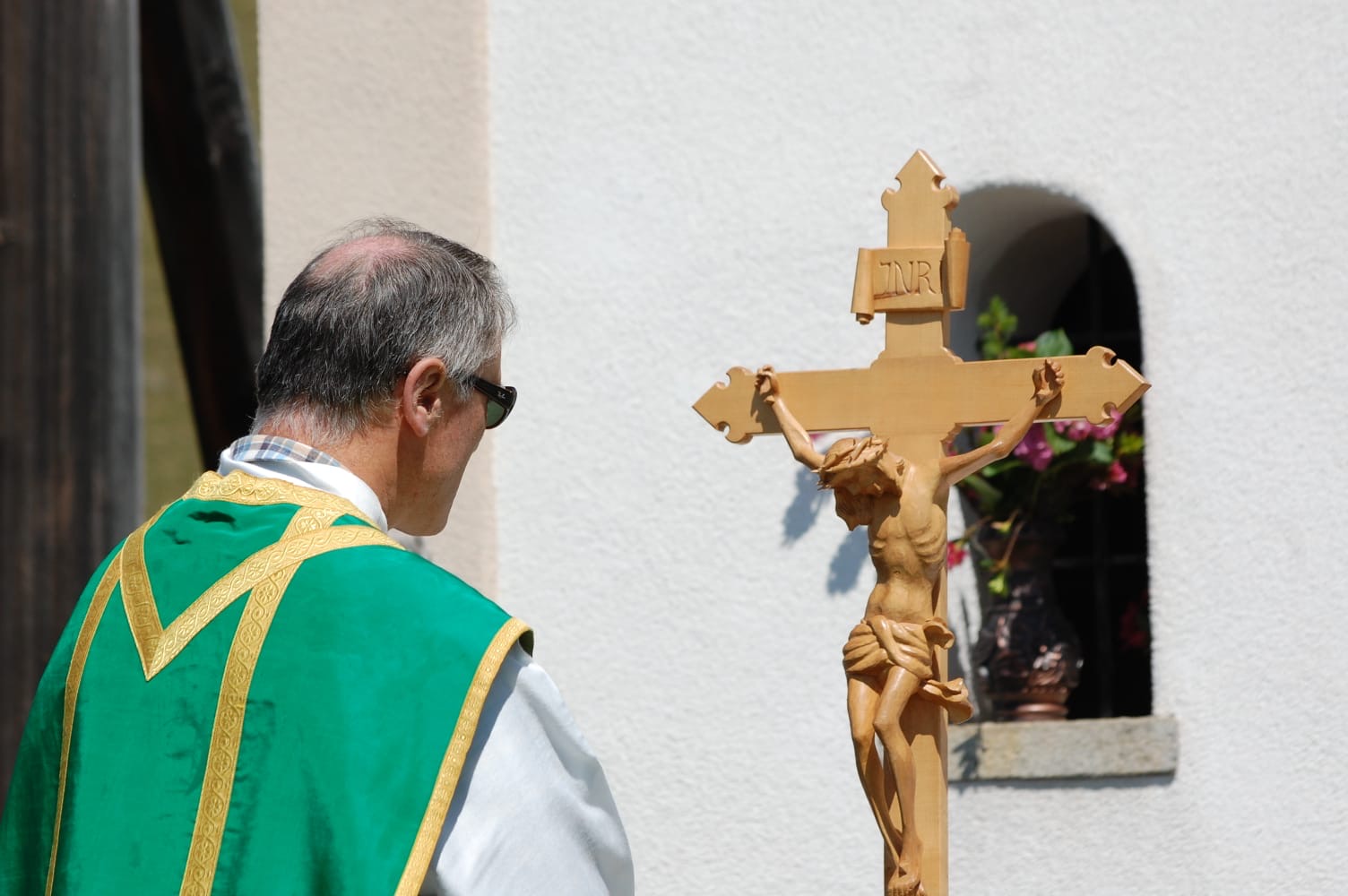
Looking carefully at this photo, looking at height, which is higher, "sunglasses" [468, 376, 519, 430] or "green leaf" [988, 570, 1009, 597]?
"sunglasses" [468, 376, 519, 430]

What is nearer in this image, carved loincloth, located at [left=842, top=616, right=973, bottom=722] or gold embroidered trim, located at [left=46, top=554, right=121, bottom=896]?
gold embroidered trim, located at [left=46, top=554, right=121, bottom=896]

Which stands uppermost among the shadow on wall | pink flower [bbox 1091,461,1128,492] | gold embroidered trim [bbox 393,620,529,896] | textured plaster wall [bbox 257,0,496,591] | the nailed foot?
textured plaster wall [bbox 257,0,496,591]

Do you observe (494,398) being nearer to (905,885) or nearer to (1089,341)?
(905,885)

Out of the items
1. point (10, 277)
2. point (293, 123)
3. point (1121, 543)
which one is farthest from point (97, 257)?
point (1121, 543)

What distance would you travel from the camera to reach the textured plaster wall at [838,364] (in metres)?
4.31

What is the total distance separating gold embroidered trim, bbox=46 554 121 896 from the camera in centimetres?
237

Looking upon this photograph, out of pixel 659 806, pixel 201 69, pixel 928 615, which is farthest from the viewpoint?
pixel 201 69

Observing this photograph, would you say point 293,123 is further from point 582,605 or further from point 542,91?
point 582,605

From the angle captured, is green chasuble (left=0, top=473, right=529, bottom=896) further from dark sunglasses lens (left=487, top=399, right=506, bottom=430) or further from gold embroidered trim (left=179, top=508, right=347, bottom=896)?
dark sunglasses lens (left=487, top=399, right=506, bottom=430)

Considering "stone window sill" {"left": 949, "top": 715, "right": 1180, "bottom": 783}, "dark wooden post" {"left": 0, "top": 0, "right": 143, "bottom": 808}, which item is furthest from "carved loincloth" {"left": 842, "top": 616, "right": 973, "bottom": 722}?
"dark wooden post" {"left": 0, "top": 0, "right": 143, "bottom": 808}

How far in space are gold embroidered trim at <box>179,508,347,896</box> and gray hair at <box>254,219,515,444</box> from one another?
0.21 m

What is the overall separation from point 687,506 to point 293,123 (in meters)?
1.45

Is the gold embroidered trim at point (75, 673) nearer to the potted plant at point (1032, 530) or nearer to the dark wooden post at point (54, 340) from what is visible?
the potted plant at point (1032, 530)

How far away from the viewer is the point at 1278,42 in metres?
4.38
